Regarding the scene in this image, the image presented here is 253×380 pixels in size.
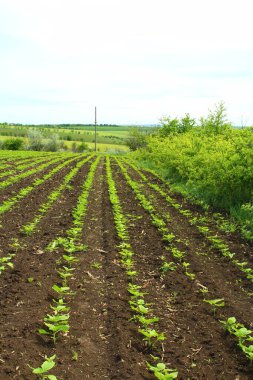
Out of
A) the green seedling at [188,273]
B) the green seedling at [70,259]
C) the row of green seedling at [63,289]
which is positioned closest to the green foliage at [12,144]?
the row of green seedling at [63,289]

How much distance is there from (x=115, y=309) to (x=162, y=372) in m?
1.24

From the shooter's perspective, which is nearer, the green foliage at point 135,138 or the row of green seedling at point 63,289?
the row of green seedling at point 63,289

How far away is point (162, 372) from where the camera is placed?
341cm

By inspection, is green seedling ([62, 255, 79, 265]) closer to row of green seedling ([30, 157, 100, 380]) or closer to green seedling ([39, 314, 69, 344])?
row of green seedling ([30, 157, 100, 380])

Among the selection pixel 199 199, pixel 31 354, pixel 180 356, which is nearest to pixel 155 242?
pixel 180 356


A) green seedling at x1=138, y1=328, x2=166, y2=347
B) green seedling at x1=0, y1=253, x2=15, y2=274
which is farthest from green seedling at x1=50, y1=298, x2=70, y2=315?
green seedling at x1=0, y1=253, x2=15, y2=274

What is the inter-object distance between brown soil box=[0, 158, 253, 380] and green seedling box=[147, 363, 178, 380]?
0.35 ft

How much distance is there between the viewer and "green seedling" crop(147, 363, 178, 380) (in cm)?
321

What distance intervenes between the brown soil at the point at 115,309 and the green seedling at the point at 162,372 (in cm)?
11

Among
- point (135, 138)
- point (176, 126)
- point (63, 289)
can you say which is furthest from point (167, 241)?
point (135, 138)

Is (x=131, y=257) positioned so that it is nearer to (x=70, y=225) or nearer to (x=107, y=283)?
(x=107, y=283)

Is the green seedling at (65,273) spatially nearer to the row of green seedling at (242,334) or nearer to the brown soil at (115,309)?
the brown soil at (115,309)

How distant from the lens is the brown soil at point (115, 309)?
3.52 m

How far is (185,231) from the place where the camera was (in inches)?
337
